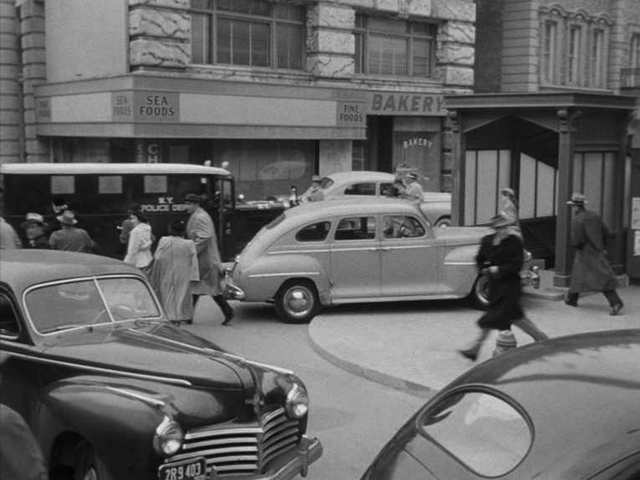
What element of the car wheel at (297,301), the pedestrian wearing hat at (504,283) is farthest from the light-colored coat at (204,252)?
the pedestrian wearing hat at (504,283)

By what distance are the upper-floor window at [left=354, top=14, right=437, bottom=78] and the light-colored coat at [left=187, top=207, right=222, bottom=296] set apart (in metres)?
15.6

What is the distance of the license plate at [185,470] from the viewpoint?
5.35m

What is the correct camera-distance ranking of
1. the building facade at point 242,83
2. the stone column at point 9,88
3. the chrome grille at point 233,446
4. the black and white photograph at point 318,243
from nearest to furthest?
the black and white photograph at point 318,243
the chrome grille at point 233,446
the building facade at point 242,83
the stone column at point 9,88

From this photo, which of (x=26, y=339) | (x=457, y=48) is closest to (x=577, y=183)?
(x=26, y=339)

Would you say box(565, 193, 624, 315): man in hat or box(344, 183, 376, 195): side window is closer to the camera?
box(565, 193, 624, 315): man in hat

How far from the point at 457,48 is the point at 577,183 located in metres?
15.3

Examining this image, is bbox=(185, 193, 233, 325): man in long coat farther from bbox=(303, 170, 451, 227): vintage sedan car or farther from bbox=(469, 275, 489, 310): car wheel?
bbox=(303, 170, 451, 227): vintage sedan car

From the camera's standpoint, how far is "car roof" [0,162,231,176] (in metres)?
17.0

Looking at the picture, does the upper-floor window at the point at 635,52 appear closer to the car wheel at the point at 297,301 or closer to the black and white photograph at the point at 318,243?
the black and white photograph at the point at 318,243

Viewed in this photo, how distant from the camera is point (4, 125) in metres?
26.6

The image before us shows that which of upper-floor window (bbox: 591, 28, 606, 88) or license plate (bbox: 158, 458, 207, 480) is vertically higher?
upper-floor window (bbox: 591, 28, 606, 88)

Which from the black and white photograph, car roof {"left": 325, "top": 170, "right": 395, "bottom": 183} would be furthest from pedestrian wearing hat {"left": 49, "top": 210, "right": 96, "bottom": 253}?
car roof {"left": 325, "top": 170, "right": 395, "bottom": 183}

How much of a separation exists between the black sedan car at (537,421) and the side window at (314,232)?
29.0ft

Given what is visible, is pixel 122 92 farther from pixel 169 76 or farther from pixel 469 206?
pixel 469 206
